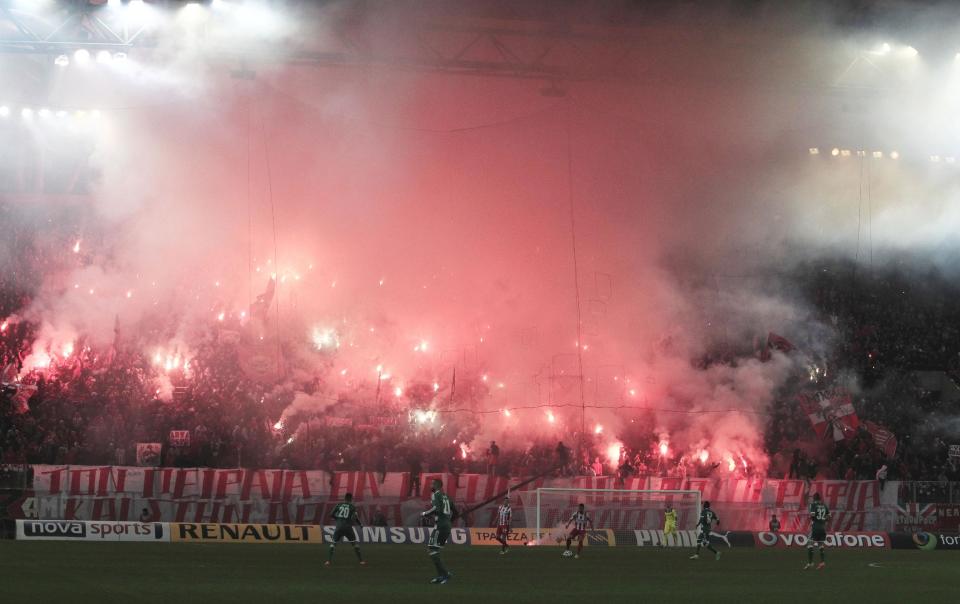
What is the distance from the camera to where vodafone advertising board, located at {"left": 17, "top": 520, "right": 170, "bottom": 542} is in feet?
84.2

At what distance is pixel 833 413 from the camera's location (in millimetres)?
34594

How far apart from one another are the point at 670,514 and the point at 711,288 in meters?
11.9

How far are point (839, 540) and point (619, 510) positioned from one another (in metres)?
6.85

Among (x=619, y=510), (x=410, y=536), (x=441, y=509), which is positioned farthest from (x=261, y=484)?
(x=441, y=509)

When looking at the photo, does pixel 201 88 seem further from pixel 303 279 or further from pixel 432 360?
pixel 432 360

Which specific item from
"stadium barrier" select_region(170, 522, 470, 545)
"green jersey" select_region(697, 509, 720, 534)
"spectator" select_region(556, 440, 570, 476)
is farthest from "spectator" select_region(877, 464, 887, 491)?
"stadium barrier" select_region(170, 522, 470, 545)

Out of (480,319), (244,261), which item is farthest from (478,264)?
(244,261)

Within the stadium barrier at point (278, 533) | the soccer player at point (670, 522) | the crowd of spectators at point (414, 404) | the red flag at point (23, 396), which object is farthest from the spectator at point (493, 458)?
the red flag at point (23, 396)

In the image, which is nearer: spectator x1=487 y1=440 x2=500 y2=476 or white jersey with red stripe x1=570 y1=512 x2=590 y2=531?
white jersey with red stripe x1=570 y1=512 x2=590 y2=531

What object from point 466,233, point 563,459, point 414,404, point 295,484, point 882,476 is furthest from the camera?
point 466,233

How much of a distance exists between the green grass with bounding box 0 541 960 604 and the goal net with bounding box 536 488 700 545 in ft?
15.7

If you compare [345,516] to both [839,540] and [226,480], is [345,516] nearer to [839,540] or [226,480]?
[226,480]

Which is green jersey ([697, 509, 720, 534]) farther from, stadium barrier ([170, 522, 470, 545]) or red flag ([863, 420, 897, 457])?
red flag ([863, 420, 897, 457])

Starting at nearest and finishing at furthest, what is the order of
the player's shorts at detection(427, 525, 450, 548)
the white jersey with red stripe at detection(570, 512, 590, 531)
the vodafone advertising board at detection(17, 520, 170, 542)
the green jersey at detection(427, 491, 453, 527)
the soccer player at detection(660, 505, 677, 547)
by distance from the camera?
the player's shorts at detection(427, 525, 450, 548)
the green jersey at detection(427, 491, 453, 527)
the vodafone advertising board at detection(17, 520, 170, 542)
the white jersey with red stripe at detection(570, 512, 590, 531)
the soccer player at detection(660, 505, 677, 547)
